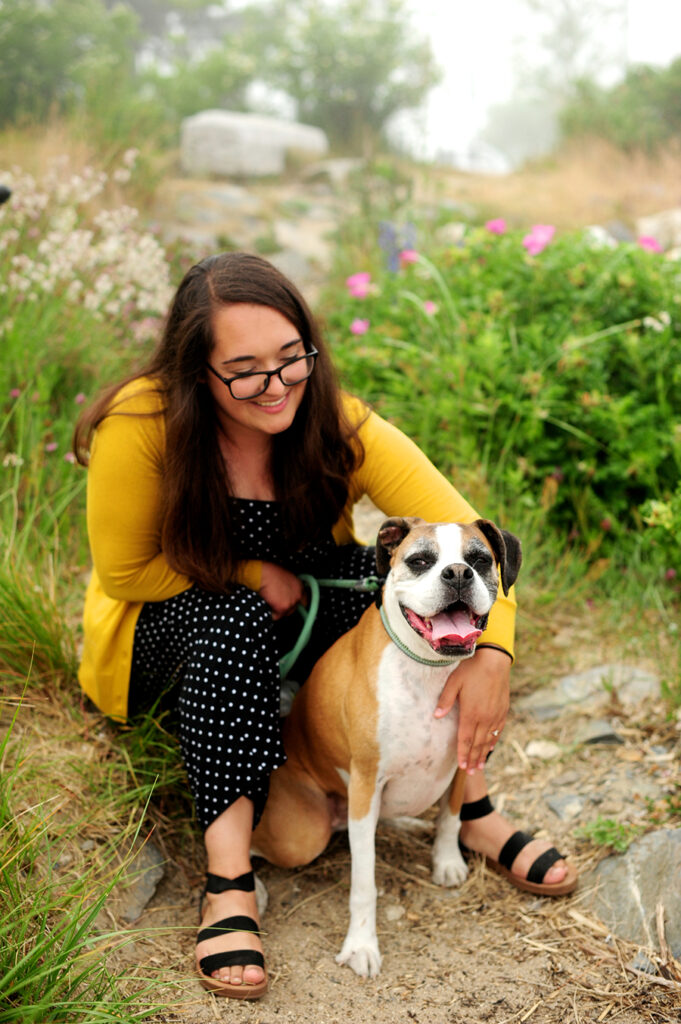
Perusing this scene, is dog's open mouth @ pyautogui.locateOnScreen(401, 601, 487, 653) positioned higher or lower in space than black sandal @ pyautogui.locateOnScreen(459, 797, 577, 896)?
higher

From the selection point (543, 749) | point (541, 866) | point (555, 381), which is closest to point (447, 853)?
point (541, 866)

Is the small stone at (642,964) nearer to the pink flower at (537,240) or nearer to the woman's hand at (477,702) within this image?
the woman's hand at (477,702)

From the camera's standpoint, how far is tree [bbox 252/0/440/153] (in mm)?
15047

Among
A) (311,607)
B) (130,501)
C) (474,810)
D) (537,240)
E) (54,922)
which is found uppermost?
(537,240)

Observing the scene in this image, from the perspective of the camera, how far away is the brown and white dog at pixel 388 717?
1.90 meters

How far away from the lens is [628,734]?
291 centimetres

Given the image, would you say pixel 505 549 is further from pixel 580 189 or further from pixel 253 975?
pixel 580 189

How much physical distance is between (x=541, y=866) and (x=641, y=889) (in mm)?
271

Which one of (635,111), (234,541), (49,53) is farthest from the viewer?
(635,111)

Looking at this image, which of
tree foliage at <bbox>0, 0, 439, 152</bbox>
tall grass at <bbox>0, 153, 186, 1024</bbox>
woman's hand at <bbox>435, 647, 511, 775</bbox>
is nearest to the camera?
tall grass at <bbox>0, 153, 186, 1024</bbox>

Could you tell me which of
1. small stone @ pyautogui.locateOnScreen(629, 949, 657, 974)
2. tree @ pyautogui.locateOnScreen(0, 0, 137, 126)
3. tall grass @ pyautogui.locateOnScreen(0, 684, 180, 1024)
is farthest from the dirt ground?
tree @ pyautogui.locateOnScreen(0, 0, 137, 126)

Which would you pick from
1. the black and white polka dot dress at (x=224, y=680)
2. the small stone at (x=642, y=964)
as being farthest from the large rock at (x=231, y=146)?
the small stone at (x=642, y=964)

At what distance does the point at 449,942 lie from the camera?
228 cm

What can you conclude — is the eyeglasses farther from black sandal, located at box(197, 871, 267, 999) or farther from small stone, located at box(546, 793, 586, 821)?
small stone, located at box(546, 793, 586, 821)
